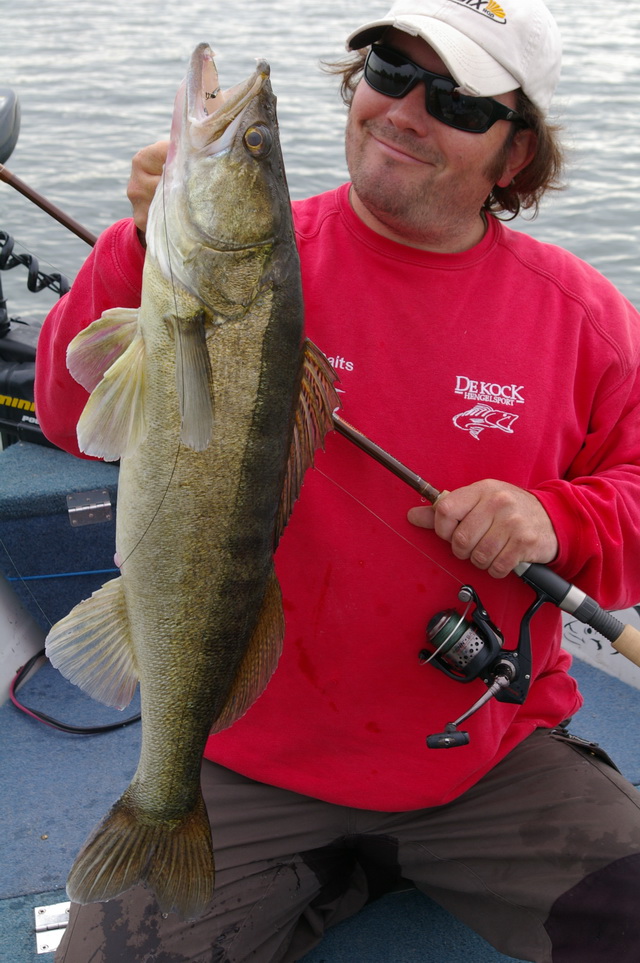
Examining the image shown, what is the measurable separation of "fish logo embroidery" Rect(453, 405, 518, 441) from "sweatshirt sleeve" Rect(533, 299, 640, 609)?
20cm

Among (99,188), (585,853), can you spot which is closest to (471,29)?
(585,853)

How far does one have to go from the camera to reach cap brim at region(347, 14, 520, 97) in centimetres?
234

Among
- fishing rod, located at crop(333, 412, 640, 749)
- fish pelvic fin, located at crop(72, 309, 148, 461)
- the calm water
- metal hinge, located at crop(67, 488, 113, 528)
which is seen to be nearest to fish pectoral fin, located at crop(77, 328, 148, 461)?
fish pelvic fin, located at crop(72, 309, 148, 461)

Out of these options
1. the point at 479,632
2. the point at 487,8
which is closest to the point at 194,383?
the point at 479,632

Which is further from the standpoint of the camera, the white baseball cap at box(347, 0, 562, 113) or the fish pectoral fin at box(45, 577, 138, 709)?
the white baseball cap at box(347, 0, 562, 113)

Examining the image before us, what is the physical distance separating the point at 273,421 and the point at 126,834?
0.98m

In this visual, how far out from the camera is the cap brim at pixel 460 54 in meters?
2.34

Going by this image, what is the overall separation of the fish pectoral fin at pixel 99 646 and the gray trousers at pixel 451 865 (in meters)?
0.57

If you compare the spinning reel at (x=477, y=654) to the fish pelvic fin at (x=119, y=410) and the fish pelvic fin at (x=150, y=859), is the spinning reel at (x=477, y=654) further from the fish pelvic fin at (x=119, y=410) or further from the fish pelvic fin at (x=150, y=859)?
the fish pelvic fin at (x=119, y=410)

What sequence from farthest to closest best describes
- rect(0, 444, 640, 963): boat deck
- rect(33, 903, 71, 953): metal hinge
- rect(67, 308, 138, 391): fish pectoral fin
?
rect(0, 444, 640, 963): boat deck → rect(33, 903, 71, 953): metal hinge → rect(67, 308, 138, 391): fish pectoral fin

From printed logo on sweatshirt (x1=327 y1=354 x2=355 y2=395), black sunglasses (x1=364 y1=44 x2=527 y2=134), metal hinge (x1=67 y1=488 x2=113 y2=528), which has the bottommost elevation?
metal hinge (x1=67 y1=488 x2=113 y2=528)

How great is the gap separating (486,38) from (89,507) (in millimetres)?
2146

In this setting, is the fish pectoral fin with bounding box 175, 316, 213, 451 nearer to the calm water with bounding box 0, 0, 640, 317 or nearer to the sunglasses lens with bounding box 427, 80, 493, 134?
the sunglasses lens with bounding box 427, 80, 493, 134

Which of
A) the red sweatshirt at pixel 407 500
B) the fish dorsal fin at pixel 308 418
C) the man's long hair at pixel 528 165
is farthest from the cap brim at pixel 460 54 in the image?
the fish dorsal fin at pixel 308 418
